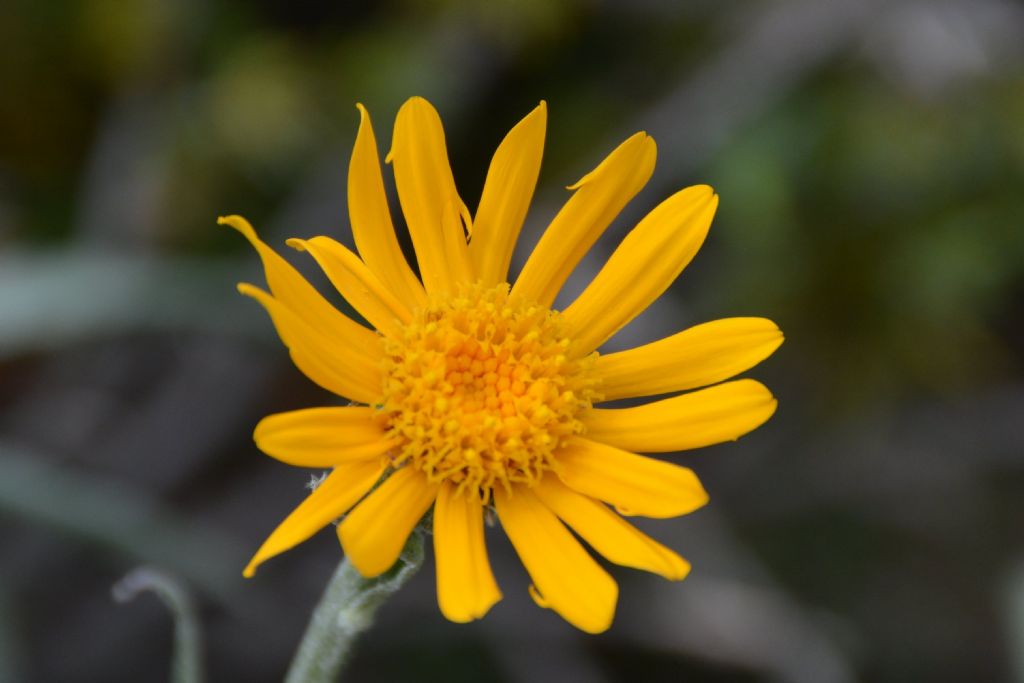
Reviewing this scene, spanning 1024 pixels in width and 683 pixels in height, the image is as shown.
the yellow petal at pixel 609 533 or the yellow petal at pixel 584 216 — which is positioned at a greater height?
the yellow petal at pixel 584 216

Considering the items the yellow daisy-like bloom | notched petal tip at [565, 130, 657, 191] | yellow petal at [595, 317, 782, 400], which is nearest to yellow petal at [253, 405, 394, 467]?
the yellow daisy-like bloom

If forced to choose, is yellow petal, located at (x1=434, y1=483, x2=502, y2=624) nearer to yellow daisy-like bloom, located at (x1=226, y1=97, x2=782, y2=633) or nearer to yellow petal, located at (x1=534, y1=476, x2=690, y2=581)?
yellow daisy-like bloom, located at (x1=226, y1=97, x2=782, y2=633)

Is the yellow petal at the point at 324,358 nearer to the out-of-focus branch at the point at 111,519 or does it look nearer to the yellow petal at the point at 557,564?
the yellow petal at the point at 557,564

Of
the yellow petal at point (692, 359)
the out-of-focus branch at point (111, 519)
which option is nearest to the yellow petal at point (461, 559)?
the yellow petal at point (692, 359)

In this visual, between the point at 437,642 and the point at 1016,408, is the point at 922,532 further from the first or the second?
the point at 437,642

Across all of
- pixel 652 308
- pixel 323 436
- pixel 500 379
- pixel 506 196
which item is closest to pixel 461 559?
pixel 323 436

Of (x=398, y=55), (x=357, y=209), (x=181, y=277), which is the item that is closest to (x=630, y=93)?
(x=398, y=55)

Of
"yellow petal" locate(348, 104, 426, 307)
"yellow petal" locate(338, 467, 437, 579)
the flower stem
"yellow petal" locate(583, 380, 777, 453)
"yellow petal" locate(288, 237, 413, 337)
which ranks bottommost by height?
the flower stem
